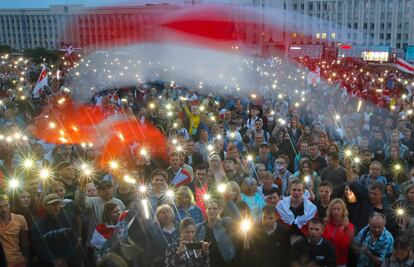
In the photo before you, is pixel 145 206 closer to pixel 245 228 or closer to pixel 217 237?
pixel 217 237

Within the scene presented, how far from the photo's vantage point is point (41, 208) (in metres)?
5.07

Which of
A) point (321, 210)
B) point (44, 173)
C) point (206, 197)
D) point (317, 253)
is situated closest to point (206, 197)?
point (206, 197)

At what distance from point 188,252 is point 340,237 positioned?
156cm

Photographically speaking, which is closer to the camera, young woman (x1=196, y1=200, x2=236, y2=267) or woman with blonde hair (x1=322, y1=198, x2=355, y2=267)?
young woman (x1=196, y1=200, x2=236, y2=267)

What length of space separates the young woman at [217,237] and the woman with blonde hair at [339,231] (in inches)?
38.8

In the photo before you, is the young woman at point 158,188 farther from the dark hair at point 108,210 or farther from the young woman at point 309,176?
the young woman at point 309,176

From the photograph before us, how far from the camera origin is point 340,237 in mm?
4602

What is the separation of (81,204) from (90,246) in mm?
666

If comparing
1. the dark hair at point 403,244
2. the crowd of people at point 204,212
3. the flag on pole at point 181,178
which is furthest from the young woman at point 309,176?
the dark hair at point 403,244

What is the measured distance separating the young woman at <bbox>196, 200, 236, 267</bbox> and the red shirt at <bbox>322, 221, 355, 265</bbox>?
0.98m

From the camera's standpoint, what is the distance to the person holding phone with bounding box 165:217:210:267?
4.20 meters

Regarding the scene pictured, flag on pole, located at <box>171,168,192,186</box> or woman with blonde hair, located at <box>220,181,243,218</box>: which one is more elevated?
woman with blonde hair, located at <box>220,181,243,218</box>

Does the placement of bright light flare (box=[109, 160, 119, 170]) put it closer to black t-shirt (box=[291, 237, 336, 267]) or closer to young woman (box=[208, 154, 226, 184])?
young woman (box=[208, 154, 226, 184])

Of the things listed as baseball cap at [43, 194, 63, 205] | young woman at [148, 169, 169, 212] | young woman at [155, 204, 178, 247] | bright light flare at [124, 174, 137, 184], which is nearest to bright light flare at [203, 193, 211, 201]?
young woman at [148, 169, 169, 212]
